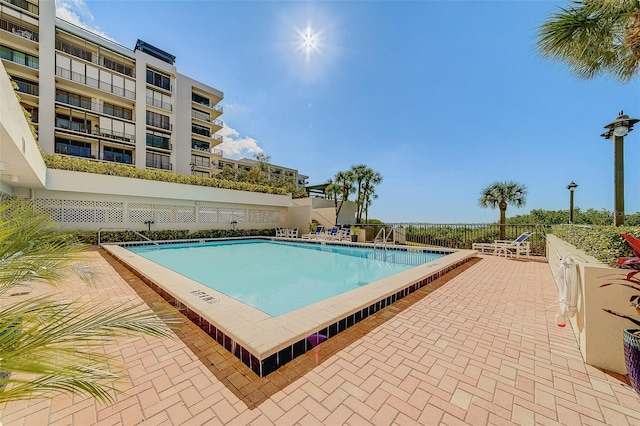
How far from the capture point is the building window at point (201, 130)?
86.2ft

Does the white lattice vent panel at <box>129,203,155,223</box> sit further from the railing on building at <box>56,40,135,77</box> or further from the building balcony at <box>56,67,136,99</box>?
→ the railing on building at <box>56,40,135,77</box>

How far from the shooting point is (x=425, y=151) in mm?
18969

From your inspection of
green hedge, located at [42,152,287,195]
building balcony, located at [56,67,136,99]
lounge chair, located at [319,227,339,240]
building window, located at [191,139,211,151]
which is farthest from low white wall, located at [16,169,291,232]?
building balcony, located at [56,67,136,99]

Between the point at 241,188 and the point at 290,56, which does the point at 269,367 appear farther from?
the point at 241,188

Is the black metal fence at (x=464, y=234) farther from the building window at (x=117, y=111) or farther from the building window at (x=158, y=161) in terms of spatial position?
the building window at (x=117, y=111)

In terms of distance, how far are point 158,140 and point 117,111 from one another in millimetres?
3548

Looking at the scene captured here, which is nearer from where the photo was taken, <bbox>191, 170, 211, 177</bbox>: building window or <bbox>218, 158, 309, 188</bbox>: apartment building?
<bbox>191, 170, 211, 177</bbox>: building window

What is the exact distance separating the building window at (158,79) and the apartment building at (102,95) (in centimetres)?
9

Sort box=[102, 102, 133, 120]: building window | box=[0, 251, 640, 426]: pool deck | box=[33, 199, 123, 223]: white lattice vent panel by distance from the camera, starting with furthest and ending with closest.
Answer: box=[102, 102, 133, 120]: building window
box=[33, 199, 123, 223]: white lattice vent panel
box=[0, 251, 640, 426]: pool deck

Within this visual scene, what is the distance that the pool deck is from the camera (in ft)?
5.88

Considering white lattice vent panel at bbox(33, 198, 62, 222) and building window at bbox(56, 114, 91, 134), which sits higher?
building window at bbox(56, 114, 91, 134)

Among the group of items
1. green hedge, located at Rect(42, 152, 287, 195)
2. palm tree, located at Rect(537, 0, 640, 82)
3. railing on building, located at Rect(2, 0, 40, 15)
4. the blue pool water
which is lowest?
the blue pool water

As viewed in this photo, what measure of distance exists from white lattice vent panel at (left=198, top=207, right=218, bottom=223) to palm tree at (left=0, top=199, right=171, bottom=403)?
1393 centimetres

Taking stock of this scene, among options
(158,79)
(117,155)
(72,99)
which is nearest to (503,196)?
(117,155)
